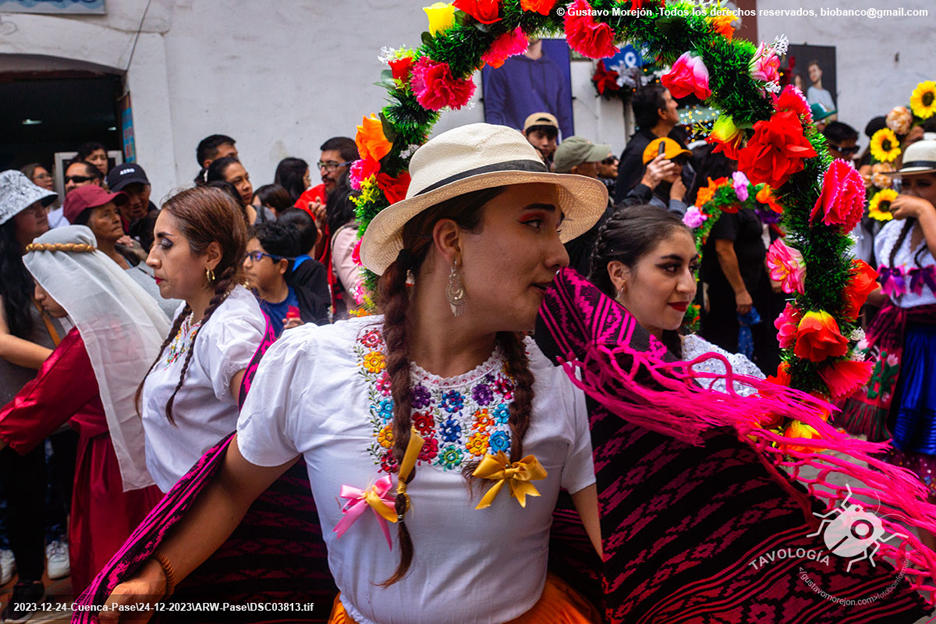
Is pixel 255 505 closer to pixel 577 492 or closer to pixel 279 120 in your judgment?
pixel 577 492

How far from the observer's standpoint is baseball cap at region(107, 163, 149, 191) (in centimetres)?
566

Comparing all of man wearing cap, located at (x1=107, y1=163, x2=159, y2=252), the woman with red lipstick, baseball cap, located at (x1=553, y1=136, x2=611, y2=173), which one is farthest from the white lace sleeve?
man wearing cap, located at (x1=107, y1=163, x2=159, y2=252)

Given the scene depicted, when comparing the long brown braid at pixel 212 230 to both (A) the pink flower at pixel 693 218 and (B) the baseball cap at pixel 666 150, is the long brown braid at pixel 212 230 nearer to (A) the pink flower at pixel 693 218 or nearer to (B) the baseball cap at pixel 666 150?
(A) the pink flower at pixel 693 218

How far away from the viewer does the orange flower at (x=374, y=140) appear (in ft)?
8.08

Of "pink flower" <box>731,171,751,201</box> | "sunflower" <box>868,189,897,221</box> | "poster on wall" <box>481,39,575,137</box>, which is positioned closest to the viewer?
"pink flower" <box>731,171,751,201</box>

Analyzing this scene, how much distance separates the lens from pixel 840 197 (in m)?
1.84

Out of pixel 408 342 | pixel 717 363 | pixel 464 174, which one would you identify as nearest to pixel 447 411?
pixel 408 342

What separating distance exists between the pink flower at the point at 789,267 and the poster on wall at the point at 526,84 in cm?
734

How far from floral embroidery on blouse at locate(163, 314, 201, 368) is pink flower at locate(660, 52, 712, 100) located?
189 cm

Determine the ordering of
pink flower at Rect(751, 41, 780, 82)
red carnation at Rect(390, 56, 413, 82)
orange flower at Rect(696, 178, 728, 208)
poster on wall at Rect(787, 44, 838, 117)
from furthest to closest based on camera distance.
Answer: poster on wall at Rect(787, 44, 838, 117)
orange flower at Rect(696, 178, 728, 208)
red carnation at Rect(390, 56, 413, 82)
pink flower at Rect(751, 41, 780, 82)

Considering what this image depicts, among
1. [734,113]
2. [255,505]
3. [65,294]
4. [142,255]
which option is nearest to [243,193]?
[142,255]

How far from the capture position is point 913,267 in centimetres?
438

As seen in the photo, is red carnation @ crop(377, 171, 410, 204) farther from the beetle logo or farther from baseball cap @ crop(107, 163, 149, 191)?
baseball cap @ crop(107, 163, 149, 191)

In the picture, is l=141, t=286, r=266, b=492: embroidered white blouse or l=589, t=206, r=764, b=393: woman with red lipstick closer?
l=141, t=286, r=266, b=492: embroidered white blouse
